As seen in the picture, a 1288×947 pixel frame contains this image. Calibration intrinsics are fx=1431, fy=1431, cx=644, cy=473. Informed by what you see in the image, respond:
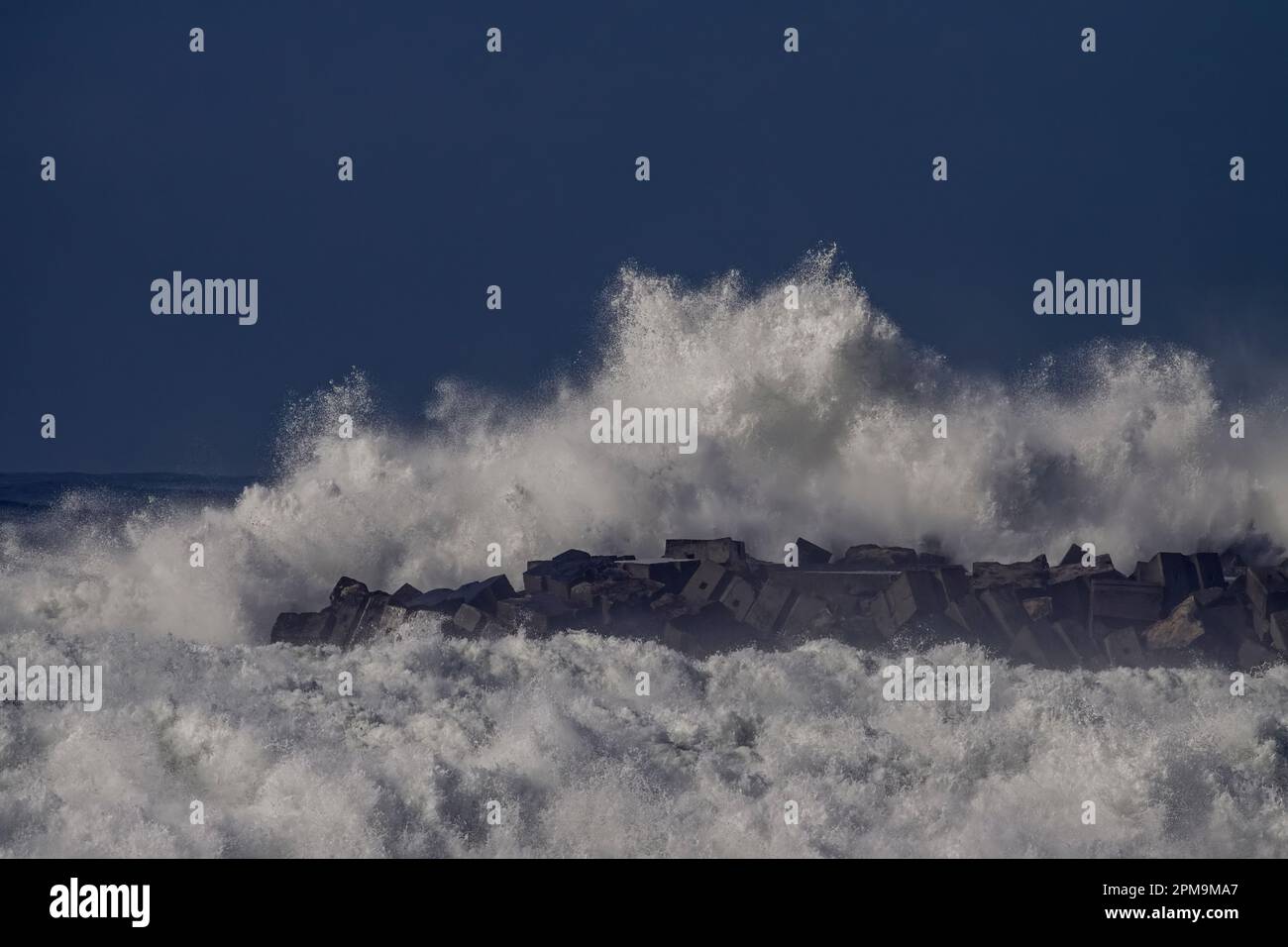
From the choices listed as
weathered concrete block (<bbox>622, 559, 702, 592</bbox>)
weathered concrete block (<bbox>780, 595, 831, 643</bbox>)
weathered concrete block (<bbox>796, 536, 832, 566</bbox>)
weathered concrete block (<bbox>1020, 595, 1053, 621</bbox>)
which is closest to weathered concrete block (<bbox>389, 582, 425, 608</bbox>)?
weathered concrete block (<bbox>622, 559, 702, 592</bbox>)

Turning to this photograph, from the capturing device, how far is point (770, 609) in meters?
18.3

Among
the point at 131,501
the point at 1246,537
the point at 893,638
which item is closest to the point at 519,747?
the point at 893,638

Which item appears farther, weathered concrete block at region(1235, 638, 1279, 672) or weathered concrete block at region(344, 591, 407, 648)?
weathered concrete block at region(344, 591, 407, 648)

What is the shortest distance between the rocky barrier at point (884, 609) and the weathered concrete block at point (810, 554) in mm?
1250

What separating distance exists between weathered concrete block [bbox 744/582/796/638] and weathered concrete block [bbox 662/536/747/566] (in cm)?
105

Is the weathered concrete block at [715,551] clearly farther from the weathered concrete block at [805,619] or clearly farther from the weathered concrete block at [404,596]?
the weathered concrete block at [404,596]

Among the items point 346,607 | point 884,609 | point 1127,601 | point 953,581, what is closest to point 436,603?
point 346,607

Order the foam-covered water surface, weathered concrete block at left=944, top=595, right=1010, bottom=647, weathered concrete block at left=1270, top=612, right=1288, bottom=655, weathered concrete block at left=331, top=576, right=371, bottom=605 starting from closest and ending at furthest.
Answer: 1. the foam-covered water surface
2. weathered concrete block at left=1270, top=612, right=1288, bottom=655
3. weathered concrete block at left=944, top=595, right=1010, bottom=647
4. weathered concrete block at left=331, top=576, right=371, bottom=605

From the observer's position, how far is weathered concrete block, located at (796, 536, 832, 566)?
2078 cm

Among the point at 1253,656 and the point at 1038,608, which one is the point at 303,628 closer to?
the point at 1038,608

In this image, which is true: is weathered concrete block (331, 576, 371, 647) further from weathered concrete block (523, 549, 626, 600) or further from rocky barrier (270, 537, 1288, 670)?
weathered concrete block (523, 549, 626, 600)

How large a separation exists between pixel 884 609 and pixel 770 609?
56.7 inches

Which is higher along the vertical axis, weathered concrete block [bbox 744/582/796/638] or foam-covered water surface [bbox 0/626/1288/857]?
weathered concrete block [bbox 744/582/796/638]

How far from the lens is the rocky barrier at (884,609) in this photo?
1764cm
